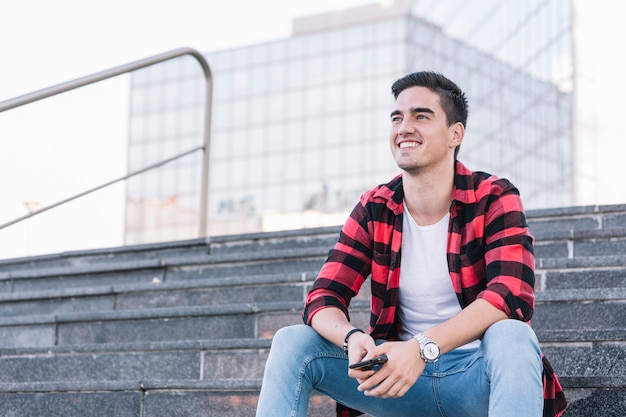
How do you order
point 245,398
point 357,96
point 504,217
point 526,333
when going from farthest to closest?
1. point 357,96
2. point 245,398
3. point 504,217
4. point 526,333

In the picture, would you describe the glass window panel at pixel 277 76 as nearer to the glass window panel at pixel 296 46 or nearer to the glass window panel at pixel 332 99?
Answer: the glass window panel at pixel 296 46

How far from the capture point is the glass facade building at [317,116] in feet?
130

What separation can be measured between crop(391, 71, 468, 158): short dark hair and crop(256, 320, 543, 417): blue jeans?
79 cm

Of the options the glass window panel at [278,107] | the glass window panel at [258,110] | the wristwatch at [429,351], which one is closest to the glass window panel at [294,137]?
the glass window panel at [278,107]

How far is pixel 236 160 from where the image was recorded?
168 ft

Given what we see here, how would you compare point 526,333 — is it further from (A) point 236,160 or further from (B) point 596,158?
(A) point 236,160

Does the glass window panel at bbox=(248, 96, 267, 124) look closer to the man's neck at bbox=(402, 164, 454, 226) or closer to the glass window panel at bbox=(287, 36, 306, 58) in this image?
the glass window panel at bbox=(287, 36, 306, 58)

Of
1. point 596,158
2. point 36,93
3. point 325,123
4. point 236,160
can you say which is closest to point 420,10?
point 325,123

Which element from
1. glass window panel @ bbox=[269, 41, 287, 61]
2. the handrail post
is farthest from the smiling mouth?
glass window panel @ bbox=[269, 41, 287, 61]

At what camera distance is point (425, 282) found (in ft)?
8.57

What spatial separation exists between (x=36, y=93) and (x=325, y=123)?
45191mm

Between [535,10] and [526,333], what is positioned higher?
[535,10]

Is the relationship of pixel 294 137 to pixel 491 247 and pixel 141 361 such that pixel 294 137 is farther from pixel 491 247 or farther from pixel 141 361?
pixel 491 247

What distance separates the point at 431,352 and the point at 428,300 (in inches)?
13.6
